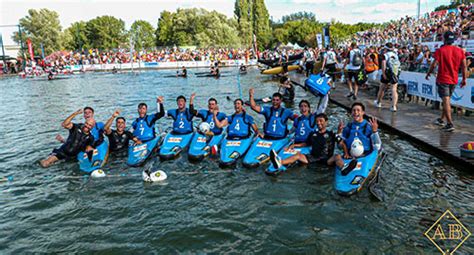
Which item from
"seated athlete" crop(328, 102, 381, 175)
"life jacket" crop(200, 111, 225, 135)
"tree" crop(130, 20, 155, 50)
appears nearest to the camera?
"seated athlete" crop(328, 102, 381, 175)

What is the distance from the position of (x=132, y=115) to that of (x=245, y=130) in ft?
27.4

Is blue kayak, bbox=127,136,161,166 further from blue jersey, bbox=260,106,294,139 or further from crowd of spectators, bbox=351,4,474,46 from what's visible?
crowd of spectators, bbox=351,4,474,46

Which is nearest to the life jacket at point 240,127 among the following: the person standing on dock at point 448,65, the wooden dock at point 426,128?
the wooden dock at point 426,128

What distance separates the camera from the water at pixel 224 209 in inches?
204

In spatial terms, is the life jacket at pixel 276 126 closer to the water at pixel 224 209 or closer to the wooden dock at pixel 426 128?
the water at pixel 224 209

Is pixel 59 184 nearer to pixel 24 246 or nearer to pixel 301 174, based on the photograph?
pixel 24 246

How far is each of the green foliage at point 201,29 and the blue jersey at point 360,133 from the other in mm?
54336

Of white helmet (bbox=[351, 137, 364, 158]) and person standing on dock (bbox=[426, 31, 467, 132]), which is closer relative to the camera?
white helmet (bbox=[351, 137, 364, 158])

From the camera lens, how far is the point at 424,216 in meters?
5.55

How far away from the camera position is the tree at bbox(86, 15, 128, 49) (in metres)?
83.6

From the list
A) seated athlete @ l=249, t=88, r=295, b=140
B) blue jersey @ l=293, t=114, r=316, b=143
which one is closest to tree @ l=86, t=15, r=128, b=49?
seated athlete @ l=249, t=88, r=295, b=140

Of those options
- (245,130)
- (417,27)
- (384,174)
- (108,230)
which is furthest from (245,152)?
(417,27)

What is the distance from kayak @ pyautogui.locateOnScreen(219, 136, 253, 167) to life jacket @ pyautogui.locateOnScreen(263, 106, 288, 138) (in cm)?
55

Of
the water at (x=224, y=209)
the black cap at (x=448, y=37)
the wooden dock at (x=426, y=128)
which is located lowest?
the water at (x=224, y=209)
